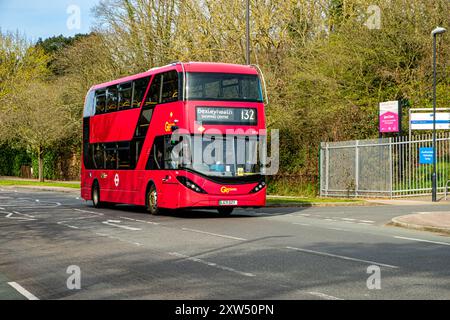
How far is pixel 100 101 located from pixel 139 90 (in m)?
4.19

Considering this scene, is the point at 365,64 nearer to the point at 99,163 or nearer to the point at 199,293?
the point at 99,163

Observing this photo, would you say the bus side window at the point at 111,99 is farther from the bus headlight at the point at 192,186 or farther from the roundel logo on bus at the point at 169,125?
the bus headlight at the point at 192,186

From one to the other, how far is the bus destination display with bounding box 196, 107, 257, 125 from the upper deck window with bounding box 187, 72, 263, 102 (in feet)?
1.03

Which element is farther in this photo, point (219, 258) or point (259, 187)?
point (259, 187)

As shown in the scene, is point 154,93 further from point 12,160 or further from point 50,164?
point 12,160

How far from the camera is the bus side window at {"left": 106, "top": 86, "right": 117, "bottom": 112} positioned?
86.8 ft

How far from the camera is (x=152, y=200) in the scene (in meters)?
23.4

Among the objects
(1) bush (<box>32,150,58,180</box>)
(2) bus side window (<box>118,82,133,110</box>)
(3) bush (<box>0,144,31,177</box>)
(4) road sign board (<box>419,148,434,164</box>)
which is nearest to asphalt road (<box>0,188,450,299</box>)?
(2) bus side window (<box>118,82,133,110</box>)

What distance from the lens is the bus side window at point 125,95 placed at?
25109mm

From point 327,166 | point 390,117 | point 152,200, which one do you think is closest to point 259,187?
point 152,200

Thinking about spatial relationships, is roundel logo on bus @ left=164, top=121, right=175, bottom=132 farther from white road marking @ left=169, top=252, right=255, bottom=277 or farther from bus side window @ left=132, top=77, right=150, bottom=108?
white road marking @ left=169, top=252, right=255, bottom=277

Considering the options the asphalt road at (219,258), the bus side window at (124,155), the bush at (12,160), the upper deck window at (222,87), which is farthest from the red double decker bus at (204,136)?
the bush at (12,160)

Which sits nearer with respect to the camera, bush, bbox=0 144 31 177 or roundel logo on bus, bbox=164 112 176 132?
roundel logo on bus, bbox=164 112 176 132

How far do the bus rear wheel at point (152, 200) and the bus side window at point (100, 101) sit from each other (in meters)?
5.38
